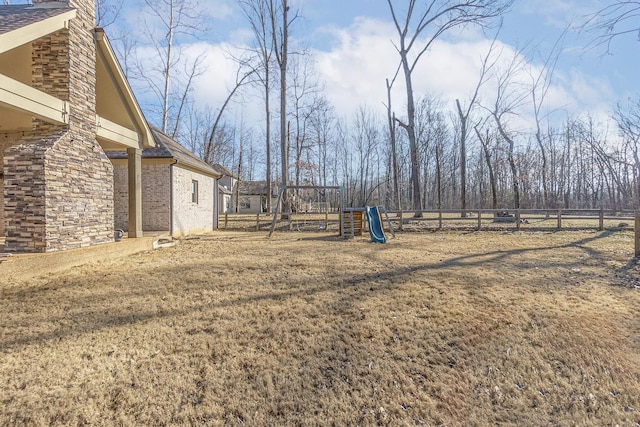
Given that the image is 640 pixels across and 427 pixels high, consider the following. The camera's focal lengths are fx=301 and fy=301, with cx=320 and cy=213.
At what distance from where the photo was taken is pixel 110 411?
246 centimetres

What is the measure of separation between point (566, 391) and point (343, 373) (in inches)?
83.1

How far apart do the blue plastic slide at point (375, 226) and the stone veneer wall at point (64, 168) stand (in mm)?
7977

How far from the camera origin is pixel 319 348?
3.43 m

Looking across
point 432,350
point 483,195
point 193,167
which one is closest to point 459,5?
point 193,167

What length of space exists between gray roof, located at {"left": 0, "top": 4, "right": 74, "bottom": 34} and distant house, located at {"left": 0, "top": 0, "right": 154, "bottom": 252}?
14 mm

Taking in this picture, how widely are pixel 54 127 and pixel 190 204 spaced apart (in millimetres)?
6891

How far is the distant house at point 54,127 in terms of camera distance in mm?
5448

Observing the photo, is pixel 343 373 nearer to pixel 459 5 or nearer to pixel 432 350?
pixel 432 350

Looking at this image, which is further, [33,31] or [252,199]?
[252,199]

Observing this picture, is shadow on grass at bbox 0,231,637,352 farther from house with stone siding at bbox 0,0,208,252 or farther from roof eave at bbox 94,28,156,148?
roof eave at bbox 94,28,156,148

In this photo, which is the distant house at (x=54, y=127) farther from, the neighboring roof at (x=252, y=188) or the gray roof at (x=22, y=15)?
the neighboring roof at (x=252, y=188)

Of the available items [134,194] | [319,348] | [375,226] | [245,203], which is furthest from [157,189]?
[245,203]

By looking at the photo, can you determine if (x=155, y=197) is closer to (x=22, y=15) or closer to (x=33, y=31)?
(x=22, y=15)

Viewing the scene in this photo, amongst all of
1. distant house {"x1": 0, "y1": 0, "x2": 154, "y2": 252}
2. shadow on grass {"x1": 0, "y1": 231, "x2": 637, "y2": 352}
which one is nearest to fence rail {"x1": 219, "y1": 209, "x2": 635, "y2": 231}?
shadow on grass {"x1": 0, "y1": 231, "x2": 637, "y2": 352}
